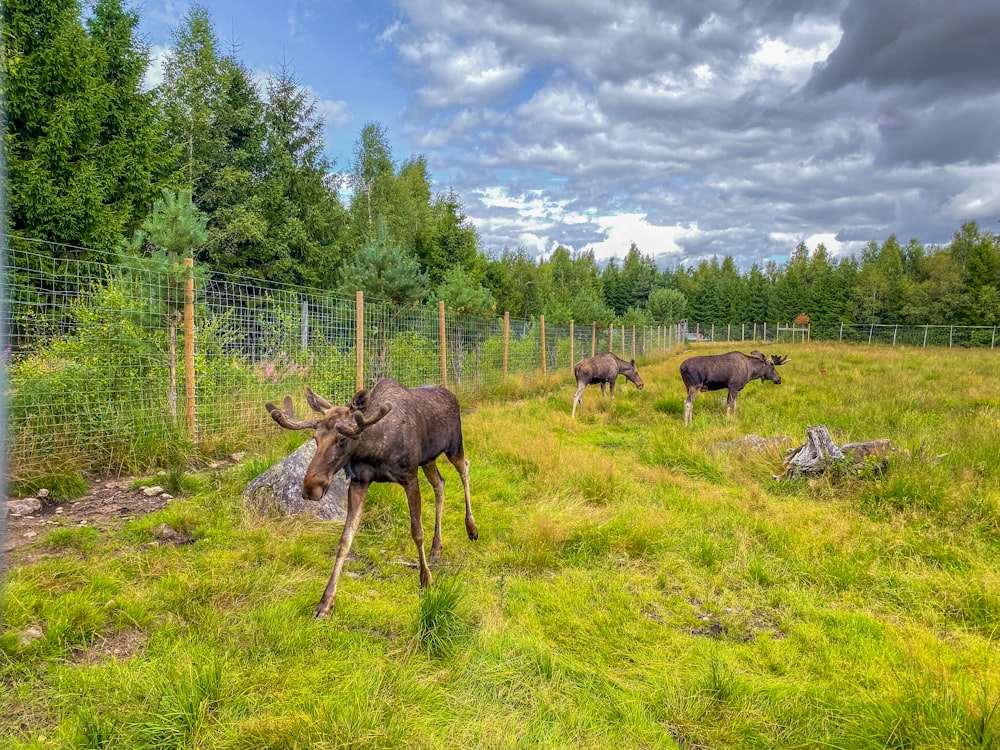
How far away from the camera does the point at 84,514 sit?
502cm

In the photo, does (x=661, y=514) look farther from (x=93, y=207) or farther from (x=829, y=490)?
(x=93, y=207)

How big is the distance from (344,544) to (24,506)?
11.8ft

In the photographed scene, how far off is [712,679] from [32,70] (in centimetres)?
2103

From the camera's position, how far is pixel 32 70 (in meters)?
14.6

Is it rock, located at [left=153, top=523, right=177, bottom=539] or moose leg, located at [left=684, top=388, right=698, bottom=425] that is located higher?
moose leg, located at [left=684, top=388, right=698, bottom=425]

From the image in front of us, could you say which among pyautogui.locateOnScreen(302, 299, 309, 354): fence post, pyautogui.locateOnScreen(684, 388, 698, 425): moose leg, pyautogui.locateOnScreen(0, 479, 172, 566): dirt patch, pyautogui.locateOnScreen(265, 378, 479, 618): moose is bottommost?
pyautogui.locateOnScreen(0, 479, 172, 566): dirt patch

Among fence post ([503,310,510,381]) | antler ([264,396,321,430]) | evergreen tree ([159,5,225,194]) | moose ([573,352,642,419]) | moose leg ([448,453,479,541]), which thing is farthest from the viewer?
evergreen tree ([159,5,225,194])

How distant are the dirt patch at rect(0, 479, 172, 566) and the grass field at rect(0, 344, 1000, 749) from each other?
0.66ft

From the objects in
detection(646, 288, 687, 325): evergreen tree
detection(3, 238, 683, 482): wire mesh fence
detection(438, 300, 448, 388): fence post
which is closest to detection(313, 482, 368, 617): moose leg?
detection(3, 238, 683, 482): wire mesh fence

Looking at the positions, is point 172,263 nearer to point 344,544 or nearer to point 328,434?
point 328,434

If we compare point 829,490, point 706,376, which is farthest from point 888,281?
point 829,490

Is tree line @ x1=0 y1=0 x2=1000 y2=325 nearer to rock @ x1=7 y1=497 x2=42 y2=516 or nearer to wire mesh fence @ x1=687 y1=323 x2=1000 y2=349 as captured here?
rock @ x1=7 y1=497 x2=42 y2=516

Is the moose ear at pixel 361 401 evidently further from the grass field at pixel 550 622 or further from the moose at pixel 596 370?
the moose at pixel 596 370

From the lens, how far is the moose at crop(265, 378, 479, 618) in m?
3.40
